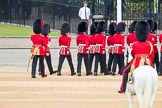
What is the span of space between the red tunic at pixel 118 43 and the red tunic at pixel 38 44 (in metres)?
2.56

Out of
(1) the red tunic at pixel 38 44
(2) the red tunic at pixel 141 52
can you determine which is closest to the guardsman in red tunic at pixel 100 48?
(1) the red tunic at pixel 38 44

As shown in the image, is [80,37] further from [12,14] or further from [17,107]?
[12,14]

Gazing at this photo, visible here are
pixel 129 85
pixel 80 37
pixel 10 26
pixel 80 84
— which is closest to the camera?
pixel 129 85

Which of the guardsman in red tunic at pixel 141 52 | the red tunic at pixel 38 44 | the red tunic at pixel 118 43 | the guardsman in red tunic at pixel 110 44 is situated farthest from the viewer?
the guardsman in red tunic at pixel 110 44

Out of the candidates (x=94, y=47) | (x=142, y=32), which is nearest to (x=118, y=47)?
(x=94, y=47)

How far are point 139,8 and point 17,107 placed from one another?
2123 centimetres

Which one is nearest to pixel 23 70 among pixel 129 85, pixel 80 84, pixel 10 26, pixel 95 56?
pixel 95 56

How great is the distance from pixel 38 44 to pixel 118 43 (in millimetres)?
2798

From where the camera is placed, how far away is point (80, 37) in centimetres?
2028

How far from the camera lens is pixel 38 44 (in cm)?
1919

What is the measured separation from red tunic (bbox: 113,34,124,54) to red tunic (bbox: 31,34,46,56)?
8.39 ft

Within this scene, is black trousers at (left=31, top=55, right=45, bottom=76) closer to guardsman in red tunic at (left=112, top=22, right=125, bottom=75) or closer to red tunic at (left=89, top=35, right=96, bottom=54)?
red tunic at (left=89, top=35, right=96, bottom=54)

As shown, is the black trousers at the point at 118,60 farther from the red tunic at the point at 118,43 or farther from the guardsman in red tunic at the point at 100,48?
the guardsman in red tunic at the point at 100,48

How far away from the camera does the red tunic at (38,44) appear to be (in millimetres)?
19078
